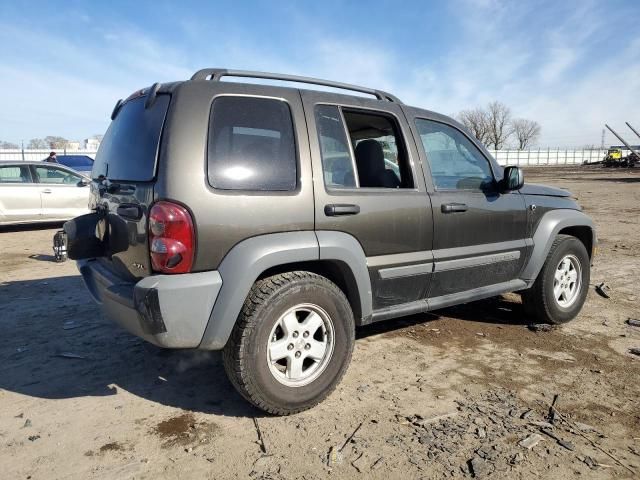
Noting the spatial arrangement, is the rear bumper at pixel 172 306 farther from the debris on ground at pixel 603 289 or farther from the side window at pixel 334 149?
the debris on ground at pixel 603 289

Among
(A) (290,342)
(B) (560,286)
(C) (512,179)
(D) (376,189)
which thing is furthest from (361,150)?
(B) (560,286)

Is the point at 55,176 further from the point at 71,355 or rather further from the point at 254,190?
the point at 254,190

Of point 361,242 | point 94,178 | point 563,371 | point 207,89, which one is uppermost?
point 207,89

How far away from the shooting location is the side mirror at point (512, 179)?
12.9 ft

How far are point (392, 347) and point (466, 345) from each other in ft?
2.11

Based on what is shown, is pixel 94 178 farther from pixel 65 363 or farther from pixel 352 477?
pixel 352 477

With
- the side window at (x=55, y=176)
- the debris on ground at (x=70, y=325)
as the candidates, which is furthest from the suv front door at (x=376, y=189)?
the side window at (x=55, y=176)

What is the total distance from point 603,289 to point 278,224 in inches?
182

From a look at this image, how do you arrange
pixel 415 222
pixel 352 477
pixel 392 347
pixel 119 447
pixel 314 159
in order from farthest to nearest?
pixel 392 347, pixel 415 222, pixel 314 159, pixel 119 447, pixel 352 477

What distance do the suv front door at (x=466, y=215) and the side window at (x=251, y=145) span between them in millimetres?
1158

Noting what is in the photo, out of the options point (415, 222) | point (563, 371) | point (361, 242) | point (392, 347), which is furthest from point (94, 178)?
point (563, 371)

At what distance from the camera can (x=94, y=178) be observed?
3646 millimetres

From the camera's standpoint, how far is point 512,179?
3.95m

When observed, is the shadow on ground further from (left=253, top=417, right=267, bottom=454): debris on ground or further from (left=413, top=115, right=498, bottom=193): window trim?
(left=413, top=115, right=498, bottom=193): window trim
